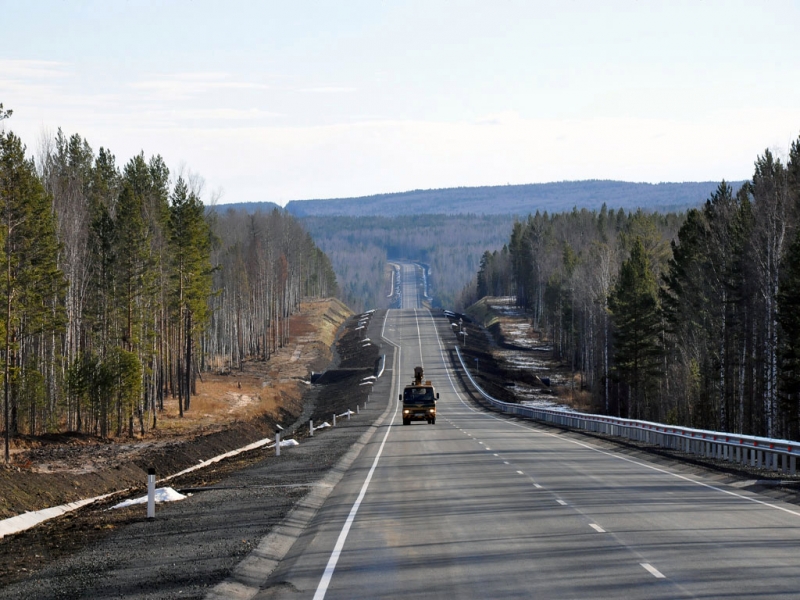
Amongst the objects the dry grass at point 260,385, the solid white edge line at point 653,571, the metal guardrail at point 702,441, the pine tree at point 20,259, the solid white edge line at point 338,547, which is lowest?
the dry grass at point 260,385

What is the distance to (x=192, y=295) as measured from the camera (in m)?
73.9

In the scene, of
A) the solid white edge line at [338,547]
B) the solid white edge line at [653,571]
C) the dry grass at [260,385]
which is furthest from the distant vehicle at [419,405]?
the solid white edge line at [653,571]

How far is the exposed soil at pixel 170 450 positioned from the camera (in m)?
18.1

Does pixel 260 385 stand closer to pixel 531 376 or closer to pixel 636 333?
pixel 531 376

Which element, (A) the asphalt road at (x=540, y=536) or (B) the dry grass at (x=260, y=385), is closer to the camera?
(A) the asphalt road at (x=540, y=536)

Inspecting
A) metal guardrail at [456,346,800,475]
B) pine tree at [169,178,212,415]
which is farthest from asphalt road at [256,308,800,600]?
pine tree at [169,178,212,415]

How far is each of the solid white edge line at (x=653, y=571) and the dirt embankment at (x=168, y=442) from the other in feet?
50.8

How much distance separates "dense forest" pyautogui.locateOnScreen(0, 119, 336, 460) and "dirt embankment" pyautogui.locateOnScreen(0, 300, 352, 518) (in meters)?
1.92

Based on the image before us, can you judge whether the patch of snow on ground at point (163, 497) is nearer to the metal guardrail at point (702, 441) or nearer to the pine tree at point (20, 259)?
the metal guardrail at point (702, 441)

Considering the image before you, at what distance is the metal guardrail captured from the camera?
26359mm

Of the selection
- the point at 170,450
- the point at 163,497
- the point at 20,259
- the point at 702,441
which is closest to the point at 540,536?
the point at 163,497

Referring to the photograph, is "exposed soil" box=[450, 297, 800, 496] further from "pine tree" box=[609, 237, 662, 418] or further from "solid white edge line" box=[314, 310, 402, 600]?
"pine tree" box=[609, 237, 662, 418]

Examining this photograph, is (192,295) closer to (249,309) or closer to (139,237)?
(139,237)

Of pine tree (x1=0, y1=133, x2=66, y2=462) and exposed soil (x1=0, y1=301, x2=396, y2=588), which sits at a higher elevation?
pine tree (x1=0, y1=133, x2=66, y2=462)
